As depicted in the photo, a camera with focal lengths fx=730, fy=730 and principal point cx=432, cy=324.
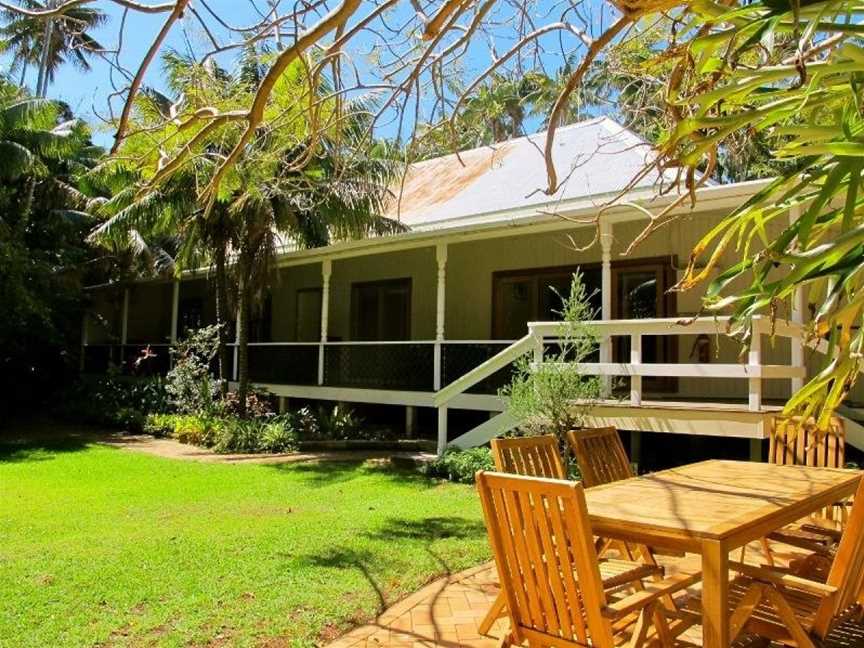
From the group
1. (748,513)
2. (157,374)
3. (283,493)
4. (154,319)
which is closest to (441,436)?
(283,493)

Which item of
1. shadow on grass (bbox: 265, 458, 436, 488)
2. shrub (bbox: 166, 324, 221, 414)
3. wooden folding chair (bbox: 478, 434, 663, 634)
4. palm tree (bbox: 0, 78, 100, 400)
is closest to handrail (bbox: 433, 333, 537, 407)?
shadow on grass (bbox: 265, 458, 436, 488)

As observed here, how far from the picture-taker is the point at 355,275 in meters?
18.0

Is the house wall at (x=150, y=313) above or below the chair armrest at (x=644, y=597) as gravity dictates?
above

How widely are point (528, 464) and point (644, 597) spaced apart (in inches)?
65.1

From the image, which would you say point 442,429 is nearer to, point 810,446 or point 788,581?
point 810,446

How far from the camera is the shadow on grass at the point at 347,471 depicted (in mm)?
10227

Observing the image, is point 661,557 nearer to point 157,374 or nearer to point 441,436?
point 441,436

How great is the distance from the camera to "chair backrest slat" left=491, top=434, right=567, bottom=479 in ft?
15.4

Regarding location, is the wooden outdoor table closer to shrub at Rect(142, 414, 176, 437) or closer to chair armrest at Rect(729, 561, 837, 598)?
chair armrest at Rect(729, 561, 837, 598)

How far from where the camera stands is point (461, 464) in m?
10.3

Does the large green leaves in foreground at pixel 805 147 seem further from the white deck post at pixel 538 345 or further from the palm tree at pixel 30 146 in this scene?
the palm tree at pixel 30 146

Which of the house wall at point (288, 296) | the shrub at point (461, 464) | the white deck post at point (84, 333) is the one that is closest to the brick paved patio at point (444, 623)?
the shrub at point (461, 464)

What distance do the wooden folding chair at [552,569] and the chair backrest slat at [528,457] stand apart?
1.25 meters

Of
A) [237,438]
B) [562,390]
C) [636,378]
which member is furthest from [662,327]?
[237,438]
